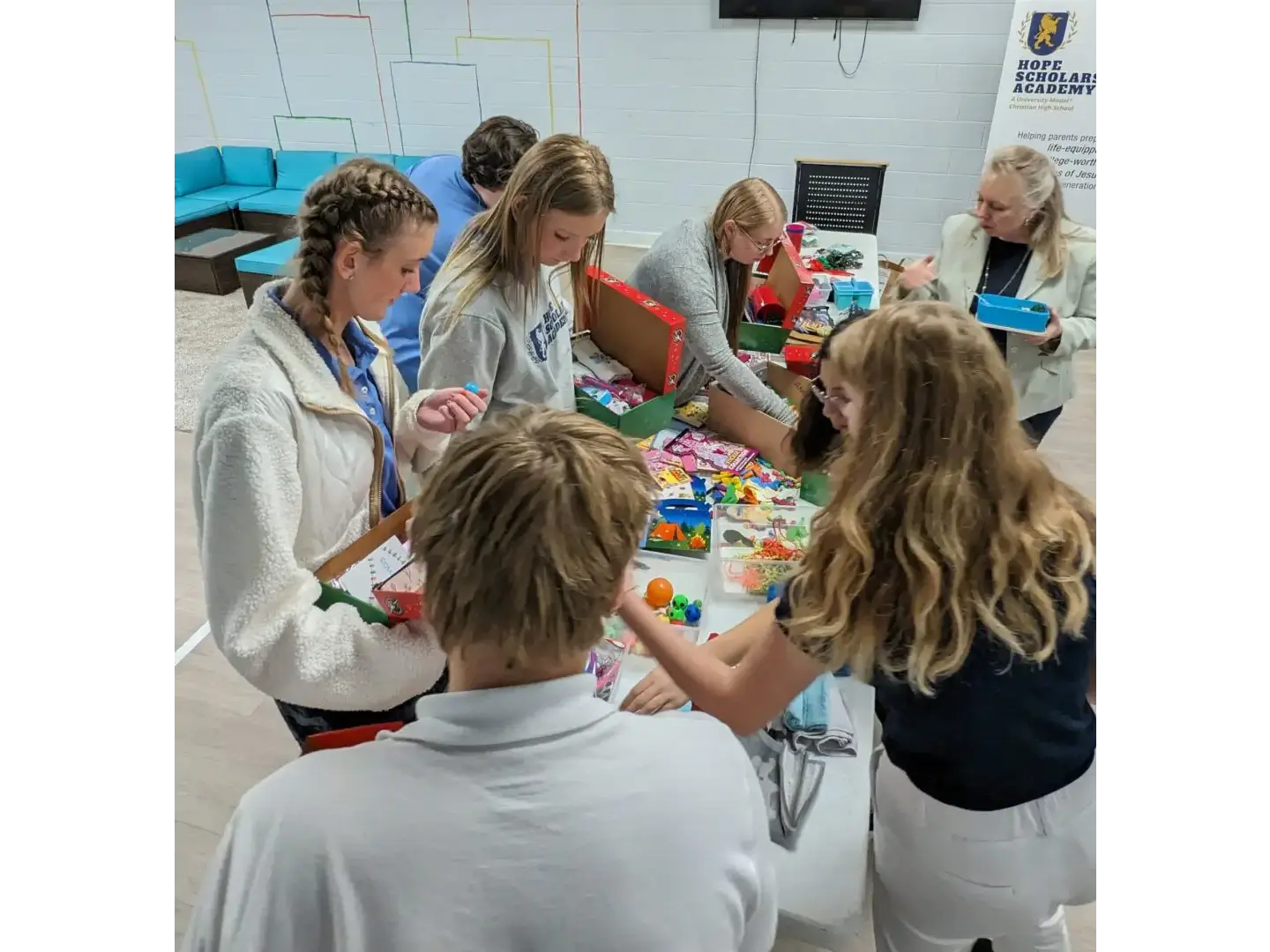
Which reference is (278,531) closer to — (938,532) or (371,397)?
(371,397)

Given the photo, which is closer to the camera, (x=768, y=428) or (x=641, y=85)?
(x=768, y=428)

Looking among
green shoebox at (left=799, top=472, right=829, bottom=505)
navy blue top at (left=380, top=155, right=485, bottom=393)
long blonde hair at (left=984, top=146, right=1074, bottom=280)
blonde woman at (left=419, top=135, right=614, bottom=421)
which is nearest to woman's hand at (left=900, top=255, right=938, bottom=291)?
long blonde hair at (left=984, top=146, right=1074, bottom=280)

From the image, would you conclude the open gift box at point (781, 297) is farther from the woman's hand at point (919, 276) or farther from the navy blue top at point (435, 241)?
the navy blue top at point (435, 241)

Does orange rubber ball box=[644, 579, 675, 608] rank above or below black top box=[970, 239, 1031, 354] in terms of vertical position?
below

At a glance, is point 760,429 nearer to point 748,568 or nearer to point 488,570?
point 748,568

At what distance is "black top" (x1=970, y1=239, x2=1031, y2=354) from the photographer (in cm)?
234

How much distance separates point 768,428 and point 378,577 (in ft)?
3.56

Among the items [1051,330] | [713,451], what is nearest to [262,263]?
[713,451]

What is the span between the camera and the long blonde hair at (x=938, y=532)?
3.03 ft

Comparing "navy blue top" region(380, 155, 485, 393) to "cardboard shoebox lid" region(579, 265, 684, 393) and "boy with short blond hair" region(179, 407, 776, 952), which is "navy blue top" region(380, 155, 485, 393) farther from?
"boy with short blond hair" region(179, 407, 776, 952)

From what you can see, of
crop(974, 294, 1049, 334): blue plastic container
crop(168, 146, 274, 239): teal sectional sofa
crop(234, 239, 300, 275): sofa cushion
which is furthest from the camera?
crop(168, 146, 274, 239): teal sectional sofa

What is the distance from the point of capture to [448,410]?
1.36 m

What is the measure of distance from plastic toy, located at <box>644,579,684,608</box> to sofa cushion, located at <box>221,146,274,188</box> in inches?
210
